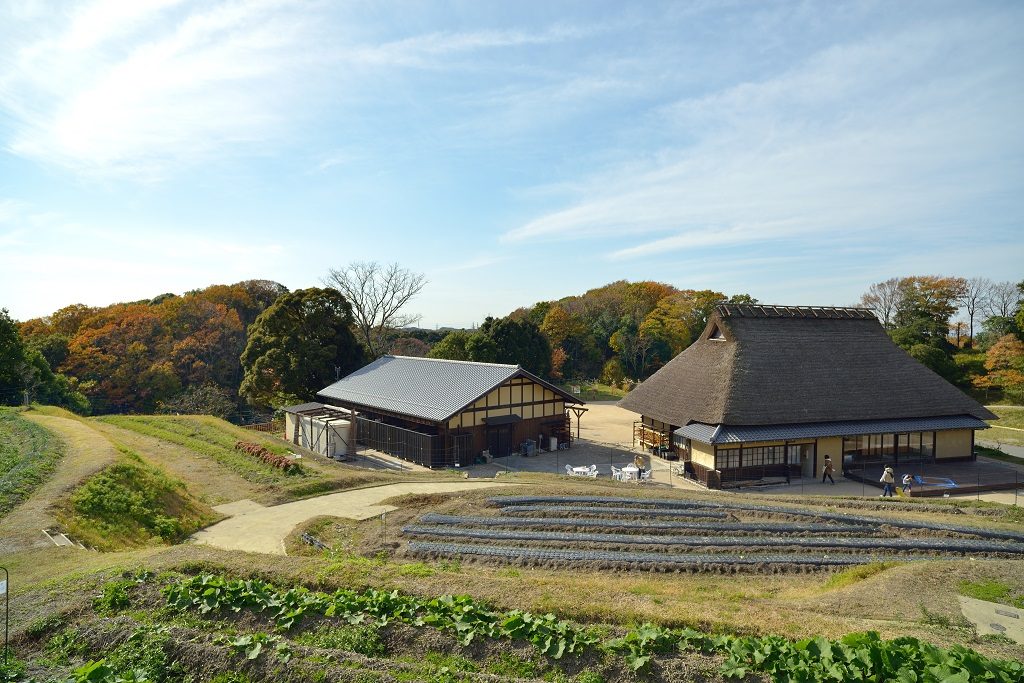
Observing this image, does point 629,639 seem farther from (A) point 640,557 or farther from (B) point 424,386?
(B) point 424,386

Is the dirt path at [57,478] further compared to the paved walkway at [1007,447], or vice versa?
the paved walkway at [1007,447]

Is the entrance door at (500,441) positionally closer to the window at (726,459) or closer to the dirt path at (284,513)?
the dirt path at (284,513)

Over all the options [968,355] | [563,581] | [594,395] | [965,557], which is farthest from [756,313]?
[968,355]

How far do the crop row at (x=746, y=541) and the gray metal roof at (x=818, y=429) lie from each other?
8.62 meters

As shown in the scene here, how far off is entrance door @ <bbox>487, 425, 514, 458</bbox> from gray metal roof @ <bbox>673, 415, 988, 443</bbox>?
7407 millimetres

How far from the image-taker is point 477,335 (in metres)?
43.8

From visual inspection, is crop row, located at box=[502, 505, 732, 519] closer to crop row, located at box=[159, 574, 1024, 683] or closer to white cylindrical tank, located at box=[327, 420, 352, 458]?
crop row, located at box=[159, 574, 1024, 683]

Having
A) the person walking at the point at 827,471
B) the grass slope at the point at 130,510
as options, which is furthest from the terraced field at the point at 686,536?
the person walking at the point at 827,471

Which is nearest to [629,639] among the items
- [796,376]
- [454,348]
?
[796,376]

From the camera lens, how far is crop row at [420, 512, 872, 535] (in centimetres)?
1371

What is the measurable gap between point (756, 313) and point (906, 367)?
6591 mm

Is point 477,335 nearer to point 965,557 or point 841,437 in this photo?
point 841,437

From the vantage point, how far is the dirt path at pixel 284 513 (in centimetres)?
1355

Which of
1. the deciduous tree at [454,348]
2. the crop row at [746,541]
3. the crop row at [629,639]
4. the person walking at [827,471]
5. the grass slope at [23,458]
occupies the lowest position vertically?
the person walking at [827,471]
